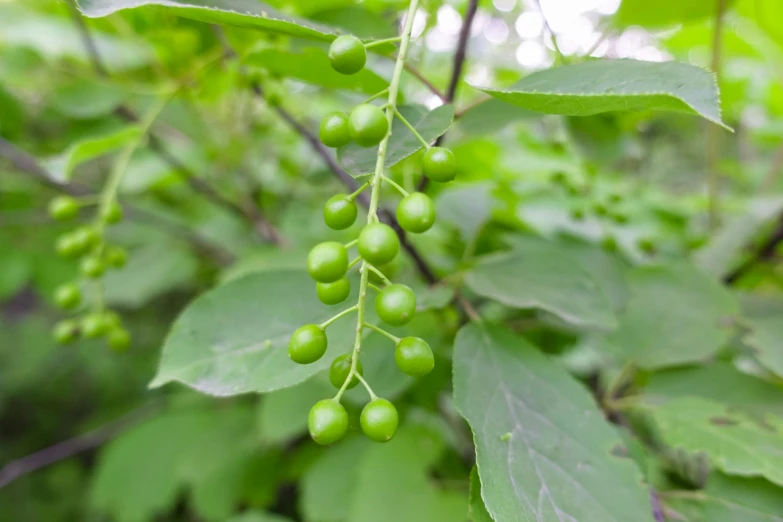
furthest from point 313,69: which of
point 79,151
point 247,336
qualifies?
point 79,151

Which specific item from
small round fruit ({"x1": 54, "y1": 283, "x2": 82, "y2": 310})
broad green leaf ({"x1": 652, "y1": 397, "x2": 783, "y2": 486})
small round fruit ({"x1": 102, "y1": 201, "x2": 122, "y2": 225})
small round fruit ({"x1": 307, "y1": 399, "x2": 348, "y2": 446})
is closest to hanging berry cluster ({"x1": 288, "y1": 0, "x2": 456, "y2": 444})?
small round fruit ({"x1": 307, "y1": 399, "x2": 348, "y2": 446})

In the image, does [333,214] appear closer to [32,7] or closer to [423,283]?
[423,283]

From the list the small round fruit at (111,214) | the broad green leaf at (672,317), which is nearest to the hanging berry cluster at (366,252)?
the broad green leaf at (672,317)

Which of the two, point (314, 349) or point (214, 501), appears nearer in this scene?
point (314, 349)

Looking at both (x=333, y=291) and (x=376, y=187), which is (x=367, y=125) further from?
(x=333, y=291)

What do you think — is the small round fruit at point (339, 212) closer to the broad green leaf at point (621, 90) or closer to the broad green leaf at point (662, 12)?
the broad green leaf at point (621, 90)

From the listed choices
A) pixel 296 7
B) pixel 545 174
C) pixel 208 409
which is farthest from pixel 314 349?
pixel 208 409

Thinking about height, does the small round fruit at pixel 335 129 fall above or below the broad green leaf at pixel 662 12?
above
